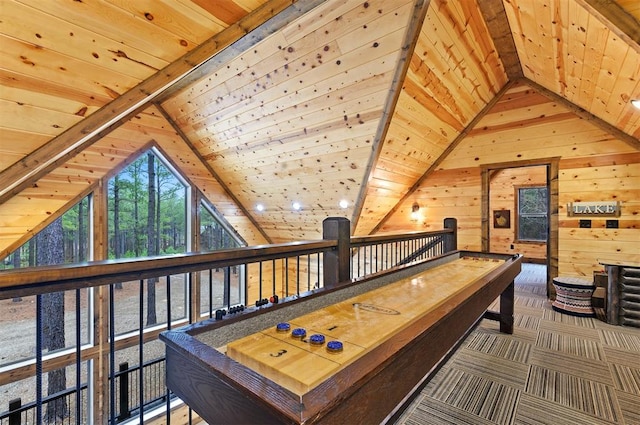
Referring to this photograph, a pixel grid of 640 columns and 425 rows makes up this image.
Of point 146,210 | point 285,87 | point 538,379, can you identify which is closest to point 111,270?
point 285,87

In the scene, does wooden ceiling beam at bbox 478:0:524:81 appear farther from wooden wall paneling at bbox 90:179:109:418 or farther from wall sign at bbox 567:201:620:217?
A: wooden wall paneling at bbox 90:179:109:418

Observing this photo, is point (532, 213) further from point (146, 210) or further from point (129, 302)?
point (129, 302)

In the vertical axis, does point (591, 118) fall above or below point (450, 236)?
above

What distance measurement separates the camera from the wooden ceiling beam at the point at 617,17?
162 centimetres

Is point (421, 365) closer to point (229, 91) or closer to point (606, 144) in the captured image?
point (229, 91)

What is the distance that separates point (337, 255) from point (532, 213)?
8.38 metres

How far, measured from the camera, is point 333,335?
1.07m

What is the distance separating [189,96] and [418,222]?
14.6 ft

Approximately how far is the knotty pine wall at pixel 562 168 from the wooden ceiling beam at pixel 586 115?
61 mm

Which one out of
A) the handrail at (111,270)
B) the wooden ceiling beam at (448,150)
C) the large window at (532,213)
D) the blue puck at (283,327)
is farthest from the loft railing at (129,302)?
the large window at (532,213)

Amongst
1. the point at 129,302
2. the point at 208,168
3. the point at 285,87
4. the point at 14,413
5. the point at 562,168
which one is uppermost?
the point at 285,87

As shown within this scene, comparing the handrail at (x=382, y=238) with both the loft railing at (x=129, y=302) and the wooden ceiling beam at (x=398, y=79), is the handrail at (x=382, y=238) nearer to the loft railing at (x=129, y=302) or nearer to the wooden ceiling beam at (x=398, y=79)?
the loft railing at (x=129, y=302)

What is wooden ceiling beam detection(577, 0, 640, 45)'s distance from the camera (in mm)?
1618

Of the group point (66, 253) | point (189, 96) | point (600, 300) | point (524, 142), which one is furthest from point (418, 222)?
point (66, 253)
